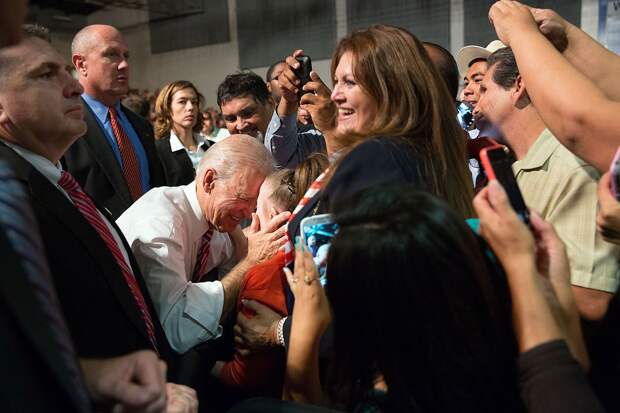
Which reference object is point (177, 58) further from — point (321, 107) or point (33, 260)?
point (33, 260)

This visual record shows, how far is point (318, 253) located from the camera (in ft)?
3.46

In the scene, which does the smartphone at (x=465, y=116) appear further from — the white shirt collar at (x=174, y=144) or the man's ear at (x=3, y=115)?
the man's ear at (x=3, y=115)

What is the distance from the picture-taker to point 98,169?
2.44 meters

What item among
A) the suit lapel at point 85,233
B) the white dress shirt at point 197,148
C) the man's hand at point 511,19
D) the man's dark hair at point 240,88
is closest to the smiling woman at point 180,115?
the white dress shirt at point 197,148

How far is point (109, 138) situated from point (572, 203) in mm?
2025

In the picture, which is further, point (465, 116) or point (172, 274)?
point (465, 116)

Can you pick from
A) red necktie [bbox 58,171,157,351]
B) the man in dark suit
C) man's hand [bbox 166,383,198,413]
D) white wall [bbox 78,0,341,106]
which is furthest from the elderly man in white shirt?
white wall [bbox 78,0,341,106]

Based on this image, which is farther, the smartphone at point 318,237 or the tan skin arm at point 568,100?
the smartphone at point 318,237

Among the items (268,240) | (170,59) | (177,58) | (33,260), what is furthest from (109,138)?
(170,59)

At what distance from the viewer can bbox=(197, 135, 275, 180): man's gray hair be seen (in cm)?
167

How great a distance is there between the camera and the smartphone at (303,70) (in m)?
2.20

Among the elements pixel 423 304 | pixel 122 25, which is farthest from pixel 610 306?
pixel 122 25

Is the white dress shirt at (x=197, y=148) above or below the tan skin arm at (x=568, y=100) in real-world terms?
below

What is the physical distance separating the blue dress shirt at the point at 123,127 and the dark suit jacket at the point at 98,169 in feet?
0.15
